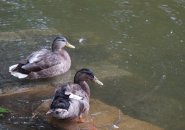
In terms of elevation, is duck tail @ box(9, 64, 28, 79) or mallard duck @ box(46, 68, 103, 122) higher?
mallard duck @ box(46, 68, 103, 122)

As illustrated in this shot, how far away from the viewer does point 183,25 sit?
11359 mm

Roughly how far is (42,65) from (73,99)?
5.45 ft

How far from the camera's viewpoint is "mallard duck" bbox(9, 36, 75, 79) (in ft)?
27.0

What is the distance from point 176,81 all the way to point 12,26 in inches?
166

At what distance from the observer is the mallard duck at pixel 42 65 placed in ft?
27.0

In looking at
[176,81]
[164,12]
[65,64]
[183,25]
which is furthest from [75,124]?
[164,12]

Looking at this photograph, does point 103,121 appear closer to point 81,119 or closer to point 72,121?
point 81,119

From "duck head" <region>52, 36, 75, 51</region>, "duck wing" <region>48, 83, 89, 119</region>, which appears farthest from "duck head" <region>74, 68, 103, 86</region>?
"duck head" <region>52, 36, 75, 51</region>

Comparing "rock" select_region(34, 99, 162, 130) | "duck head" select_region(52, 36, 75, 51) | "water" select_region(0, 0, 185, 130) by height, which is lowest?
"water" select_region(0, 0, 185, 130)

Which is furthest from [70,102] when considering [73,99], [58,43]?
[58,43]

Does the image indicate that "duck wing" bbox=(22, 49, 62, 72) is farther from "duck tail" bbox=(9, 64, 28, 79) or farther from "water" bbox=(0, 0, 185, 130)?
"water" bbox=(0, 0, 185, 130)

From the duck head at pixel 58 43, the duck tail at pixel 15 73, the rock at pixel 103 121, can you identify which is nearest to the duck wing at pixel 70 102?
the rock at pixel 103 121

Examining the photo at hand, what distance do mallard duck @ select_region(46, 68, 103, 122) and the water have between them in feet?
1.59

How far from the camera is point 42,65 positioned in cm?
848
